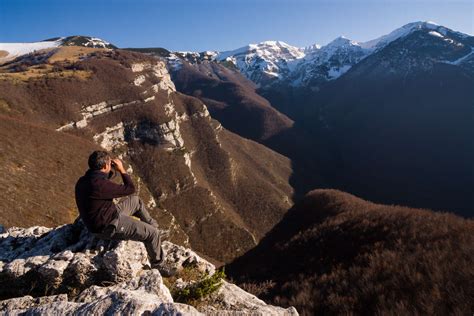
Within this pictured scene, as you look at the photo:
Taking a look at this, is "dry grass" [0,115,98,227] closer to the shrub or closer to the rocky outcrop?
the rocky outcrop

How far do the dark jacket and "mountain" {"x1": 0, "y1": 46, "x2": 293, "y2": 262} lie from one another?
39457 millimetres

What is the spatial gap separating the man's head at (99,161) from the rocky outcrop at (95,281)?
2.04 meters

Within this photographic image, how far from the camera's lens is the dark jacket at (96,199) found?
8867 millimetres

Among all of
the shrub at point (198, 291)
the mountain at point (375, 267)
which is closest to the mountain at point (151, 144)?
the mountain at point (375, 267)

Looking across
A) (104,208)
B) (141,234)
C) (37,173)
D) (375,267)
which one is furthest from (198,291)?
(37,173)

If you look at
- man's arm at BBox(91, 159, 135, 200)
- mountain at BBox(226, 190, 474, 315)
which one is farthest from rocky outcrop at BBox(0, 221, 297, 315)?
mountain at BBox(226, 190, 474, 315)

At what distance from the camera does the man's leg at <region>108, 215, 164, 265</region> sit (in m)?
9.00

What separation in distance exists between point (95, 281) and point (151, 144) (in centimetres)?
8954

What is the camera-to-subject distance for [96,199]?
897 cm

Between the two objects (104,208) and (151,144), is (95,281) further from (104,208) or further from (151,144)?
(151,144)

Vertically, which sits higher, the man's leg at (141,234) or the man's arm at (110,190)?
the man's arm at (110,190)

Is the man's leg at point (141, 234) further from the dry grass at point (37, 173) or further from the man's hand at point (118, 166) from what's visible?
the dry grass at point (37, 173)

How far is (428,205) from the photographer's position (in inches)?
5846

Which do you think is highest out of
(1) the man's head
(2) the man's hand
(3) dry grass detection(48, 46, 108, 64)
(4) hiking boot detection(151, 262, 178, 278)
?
(3) dry grass detection(48, 46, 108, 64)
